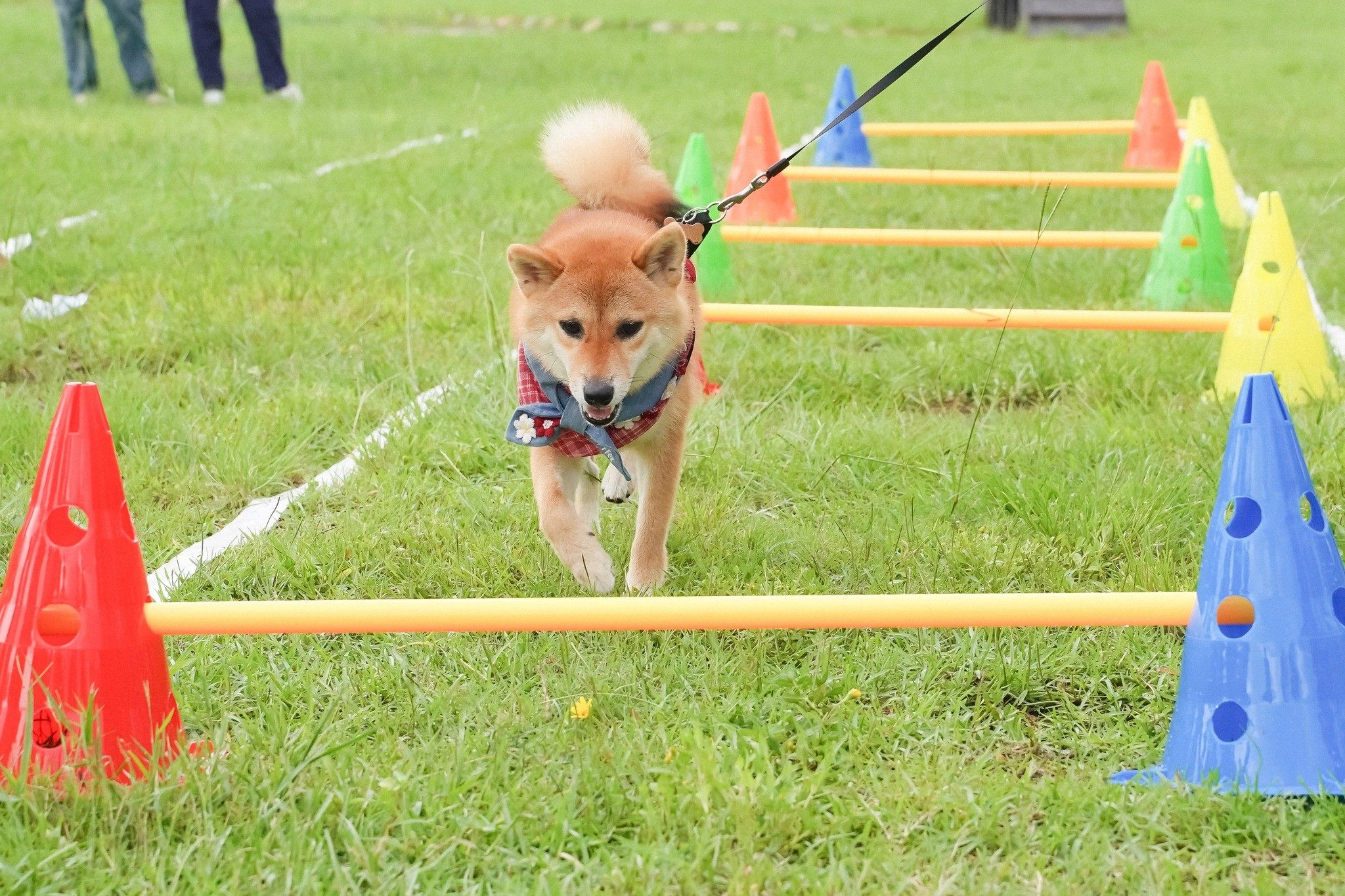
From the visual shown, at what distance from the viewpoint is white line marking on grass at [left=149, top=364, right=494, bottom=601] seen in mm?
3016

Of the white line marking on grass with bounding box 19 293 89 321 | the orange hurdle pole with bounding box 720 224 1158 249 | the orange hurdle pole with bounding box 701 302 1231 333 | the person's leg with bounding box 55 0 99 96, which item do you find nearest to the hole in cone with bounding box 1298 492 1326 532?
the orange hurdle pole with bounding box 701 302 1231 333

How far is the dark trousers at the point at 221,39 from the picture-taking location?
10367 mm

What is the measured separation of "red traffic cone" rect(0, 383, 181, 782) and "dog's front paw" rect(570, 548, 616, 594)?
1000 millimetres

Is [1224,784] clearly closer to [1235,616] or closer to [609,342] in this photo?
[1235,616]

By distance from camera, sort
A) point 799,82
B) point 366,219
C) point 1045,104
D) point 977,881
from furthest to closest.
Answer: point 799,82 → point 1045,104 → point 366,219 → point 977,881

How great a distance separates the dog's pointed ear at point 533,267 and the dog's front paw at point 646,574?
67 centimetres

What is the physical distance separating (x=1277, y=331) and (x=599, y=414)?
2.40 m

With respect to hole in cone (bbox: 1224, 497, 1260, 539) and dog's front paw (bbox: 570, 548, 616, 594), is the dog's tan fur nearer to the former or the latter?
dog's front paw (bbox: 570, 548, 616, 594)

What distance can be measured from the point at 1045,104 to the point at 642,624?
1063 centimetres

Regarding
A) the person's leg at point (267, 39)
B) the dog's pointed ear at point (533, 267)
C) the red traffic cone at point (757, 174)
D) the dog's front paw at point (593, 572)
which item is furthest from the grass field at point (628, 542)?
the person's leg at point (267, 39)

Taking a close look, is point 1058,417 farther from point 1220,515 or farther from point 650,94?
point 650,94

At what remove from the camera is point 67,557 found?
2199mm

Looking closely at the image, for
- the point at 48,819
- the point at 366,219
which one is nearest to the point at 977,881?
the point at 48,819

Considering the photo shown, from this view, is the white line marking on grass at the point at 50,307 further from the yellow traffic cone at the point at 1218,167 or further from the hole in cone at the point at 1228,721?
the yellow traffic cone at the point at 1218,167
